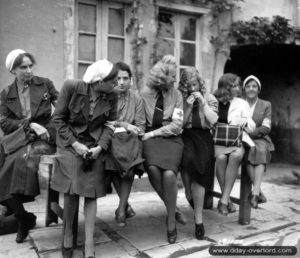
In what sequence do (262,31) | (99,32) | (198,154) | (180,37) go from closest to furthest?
(198,154), (99,32), (180,37), (262,31)

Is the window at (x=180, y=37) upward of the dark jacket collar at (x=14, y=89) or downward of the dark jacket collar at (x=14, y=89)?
upward

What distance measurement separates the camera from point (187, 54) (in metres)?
6.57

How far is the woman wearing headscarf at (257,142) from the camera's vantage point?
3864 mm

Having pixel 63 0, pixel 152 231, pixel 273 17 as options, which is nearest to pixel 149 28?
pixel 63 0

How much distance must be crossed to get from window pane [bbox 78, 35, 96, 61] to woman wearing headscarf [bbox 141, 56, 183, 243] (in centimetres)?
243

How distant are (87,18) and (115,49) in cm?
67

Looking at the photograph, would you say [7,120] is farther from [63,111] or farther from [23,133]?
[63,111]

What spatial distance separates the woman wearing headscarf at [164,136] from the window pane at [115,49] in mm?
2490

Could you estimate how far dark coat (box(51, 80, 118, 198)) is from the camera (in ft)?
9.56

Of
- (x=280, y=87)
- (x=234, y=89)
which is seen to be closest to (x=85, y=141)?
(x=234, y=89)

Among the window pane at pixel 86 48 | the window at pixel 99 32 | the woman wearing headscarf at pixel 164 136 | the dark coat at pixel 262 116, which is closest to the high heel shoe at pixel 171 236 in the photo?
the woman wearing headscarf at pixel 164 136

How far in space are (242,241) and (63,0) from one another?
4.27 meters

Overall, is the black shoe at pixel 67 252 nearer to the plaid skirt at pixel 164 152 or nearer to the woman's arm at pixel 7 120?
the plaid skirt at pixel 164 152

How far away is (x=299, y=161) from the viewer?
8742 mm
